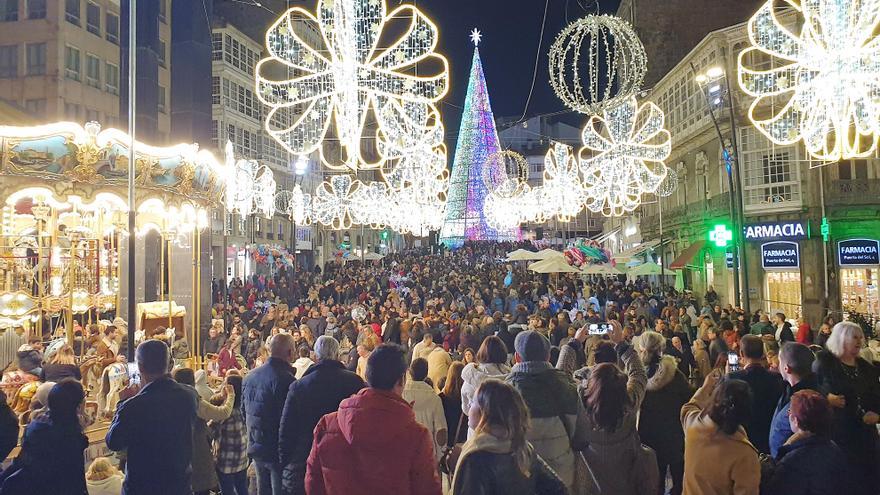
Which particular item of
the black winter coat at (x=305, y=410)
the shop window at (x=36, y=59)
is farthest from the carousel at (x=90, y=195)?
the shop window at (x=36, y=59)

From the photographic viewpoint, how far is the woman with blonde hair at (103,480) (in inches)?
193

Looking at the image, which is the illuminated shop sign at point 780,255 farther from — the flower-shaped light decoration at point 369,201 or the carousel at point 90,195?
the carousel at point 90,195

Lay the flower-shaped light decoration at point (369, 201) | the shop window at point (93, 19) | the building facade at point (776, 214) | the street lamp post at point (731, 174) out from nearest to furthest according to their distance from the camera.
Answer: the street lamp post at point (731, 174)
the building facade at point (776, 214)
the flower-shaped light decoration at point (369, 201)
the shop window at point (93, 19)

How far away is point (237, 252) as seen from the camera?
130ft

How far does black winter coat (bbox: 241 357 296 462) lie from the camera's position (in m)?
5.08

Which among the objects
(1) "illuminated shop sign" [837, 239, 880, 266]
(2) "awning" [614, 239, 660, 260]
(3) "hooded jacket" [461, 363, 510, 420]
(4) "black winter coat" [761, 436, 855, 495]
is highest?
(2) "awning" [614, 239, 660, 260]

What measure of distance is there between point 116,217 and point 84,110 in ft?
66.2

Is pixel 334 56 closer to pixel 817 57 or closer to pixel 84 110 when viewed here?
pixel 817 57

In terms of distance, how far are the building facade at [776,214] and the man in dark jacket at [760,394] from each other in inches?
533

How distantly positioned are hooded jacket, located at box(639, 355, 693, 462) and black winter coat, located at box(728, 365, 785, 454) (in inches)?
23.1

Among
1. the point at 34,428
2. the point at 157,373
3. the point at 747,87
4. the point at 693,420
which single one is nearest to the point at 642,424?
the point at 693,420

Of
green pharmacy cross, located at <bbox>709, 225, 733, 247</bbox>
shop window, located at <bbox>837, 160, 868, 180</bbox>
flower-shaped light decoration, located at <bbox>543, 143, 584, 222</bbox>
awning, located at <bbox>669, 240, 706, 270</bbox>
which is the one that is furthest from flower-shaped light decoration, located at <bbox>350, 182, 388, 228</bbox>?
shop window, located at <bbox>837, 160, 868, 180</bbox>

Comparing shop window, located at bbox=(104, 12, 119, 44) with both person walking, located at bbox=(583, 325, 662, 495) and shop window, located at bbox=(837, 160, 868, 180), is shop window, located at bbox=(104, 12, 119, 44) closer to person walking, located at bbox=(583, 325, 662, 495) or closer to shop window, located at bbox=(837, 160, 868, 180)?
shop window, located at bbox=(837, 160, 868, 180)

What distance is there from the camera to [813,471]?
3396 mm
